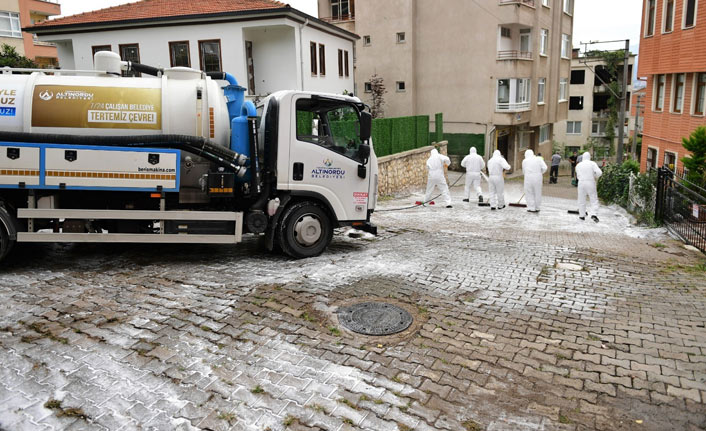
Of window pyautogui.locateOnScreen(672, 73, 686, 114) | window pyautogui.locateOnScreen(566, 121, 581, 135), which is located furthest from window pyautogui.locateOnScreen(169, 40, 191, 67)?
window pyautogui.locateOnScreen(566, 121, 581, 135)

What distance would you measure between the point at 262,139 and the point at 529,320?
15.3 feet

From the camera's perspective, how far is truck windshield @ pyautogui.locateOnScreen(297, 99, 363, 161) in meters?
8.80

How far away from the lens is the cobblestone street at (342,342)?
449 centimetres

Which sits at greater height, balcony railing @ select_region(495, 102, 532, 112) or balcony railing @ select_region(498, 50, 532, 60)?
balcony railing @ select_region(498, 50, 532, 60)

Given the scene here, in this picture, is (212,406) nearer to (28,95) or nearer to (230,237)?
(230,237)

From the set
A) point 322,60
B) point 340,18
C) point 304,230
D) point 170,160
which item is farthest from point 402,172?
point 340,18

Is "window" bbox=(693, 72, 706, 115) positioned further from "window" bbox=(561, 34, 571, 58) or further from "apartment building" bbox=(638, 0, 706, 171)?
"window" bbox=(561, 34, 571, 58)

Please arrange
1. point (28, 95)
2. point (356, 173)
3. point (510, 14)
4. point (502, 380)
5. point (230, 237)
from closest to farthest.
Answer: point (502, 380) → point (28, 95) → point (230, 237) → point (356, 173) → point (510, 14)

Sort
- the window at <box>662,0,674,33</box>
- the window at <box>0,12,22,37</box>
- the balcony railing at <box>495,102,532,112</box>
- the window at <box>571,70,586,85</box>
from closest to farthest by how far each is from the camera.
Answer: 1. the window at <box>662,0,674,33</box>
2. the balcony railing at <box>495,102,532,112</box>
3. the window at <box>0,12,22,37</box>
4. the window at <box>571,70,586,85</box>

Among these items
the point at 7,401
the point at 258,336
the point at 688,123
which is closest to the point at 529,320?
the point at 258,336

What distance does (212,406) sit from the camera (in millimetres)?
4527

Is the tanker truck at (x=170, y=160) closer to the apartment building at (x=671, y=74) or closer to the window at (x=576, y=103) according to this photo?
the apartment building at (x=671, y=74)

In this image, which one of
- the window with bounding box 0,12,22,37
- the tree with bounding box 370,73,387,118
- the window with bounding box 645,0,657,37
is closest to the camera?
the window with bounding box 645,0,657,37

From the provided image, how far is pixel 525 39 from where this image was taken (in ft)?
→ 103
